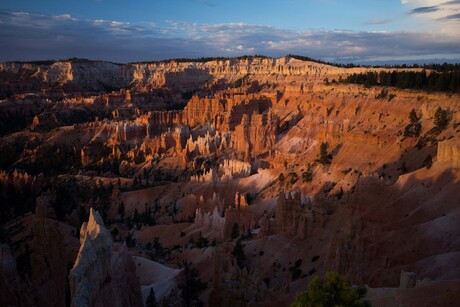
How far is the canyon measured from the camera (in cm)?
1891

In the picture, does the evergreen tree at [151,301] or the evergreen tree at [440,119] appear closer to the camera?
the evergreen tree at [151,301]

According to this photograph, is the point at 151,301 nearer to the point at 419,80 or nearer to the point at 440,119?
the point at 440,119

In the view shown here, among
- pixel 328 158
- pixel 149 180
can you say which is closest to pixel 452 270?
pixel 328 158

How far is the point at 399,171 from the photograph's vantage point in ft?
113

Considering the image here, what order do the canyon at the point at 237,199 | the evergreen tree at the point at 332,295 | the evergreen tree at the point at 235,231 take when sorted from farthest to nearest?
the evergreen tree at the point at 235,231 < the canyon at the point at 237,199 < the evergreen tree at the point at 332,295

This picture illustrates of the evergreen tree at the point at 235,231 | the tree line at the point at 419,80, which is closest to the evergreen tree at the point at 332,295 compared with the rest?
the evergreen tree at the point at 235,231

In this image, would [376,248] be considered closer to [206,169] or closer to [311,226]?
[311,226]

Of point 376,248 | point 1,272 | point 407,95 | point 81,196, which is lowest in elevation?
point 81,196

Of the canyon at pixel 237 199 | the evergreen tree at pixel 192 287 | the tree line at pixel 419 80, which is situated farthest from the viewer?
the tree line at pixel 419 80

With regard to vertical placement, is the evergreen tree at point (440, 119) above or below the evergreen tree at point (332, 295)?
above

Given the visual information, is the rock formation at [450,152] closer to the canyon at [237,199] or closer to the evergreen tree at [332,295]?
the canyon at [237,199]

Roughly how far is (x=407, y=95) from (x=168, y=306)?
126ft

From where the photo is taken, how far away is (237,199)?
133 feet

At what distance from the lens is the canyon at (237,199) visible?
744 inches
